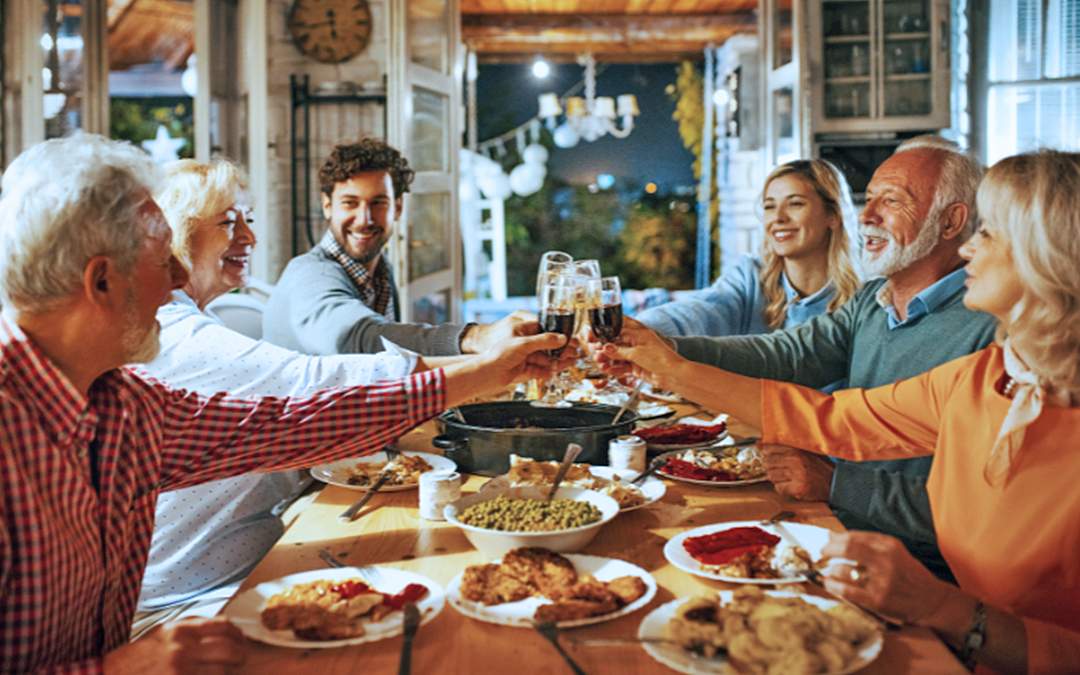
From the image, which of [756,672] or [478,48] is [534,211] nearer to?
[478,48]

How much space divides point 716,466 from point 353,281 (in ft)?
5.93

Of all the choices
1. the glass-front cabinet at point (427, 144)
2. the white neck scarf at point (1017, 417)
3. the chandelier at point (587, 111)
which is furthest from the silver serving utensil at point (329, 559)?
the chandelier at point (587, 111)

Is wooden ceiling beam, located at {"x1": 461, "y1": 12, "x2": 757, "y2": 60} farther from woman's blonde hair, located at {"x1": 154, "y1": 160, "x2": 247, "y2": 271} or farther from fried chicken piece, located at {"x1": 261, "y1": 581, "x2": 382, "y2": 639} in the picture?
fried chicken piece, located at {"x1": 261, "y1": 581, "x2": 382, "y2": 639}

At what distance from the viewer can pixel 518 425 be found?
2.15 meters

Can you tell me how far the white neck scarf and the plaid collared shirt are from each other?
240 cm

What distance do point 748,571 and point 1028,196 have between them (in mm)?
703

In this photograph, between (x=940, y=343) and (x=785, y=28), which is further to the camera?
(x=785, y=28)

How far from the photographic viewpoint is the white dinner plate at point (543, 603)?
4.48 ft

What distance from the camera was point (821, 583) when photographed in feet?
4.92

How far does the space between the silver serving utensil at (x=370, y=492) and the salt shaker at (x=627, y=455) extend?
1.49 ft

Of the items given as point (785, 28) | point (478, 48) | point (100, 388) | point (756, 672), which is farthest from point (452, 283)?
point (478, 48)

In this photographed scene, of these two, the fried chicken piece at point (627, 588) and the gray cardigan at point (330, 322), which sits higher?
the gray cardigan at point (330, 322)

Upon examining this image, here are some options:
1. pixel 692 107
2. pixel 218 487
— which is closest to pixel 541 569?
pixel 218 487

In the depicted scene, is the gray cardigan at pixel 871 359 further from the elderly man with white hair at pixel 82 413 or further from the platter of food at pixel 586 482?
the elderly man with white hair at pixel 82 413
